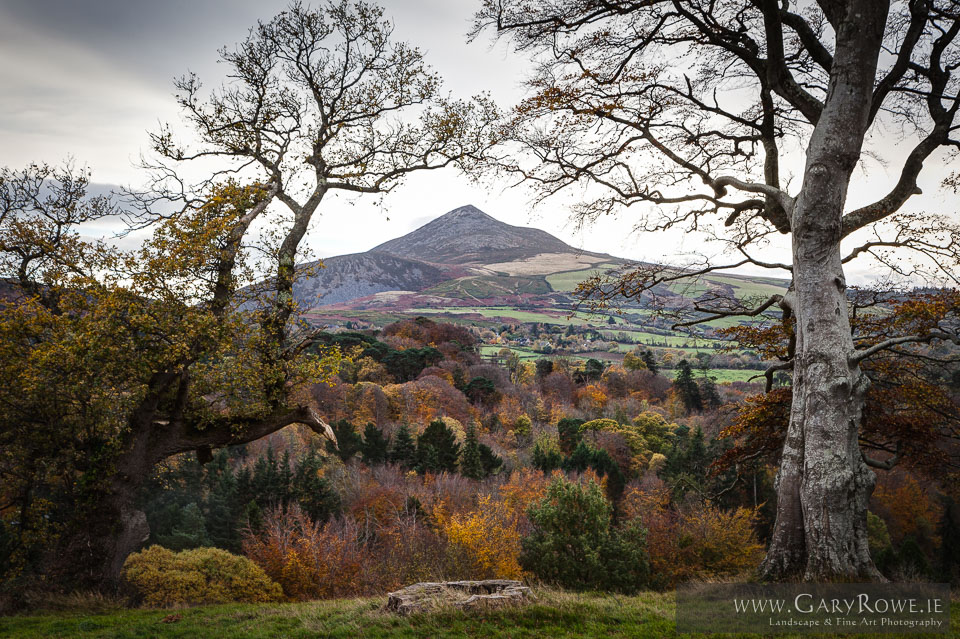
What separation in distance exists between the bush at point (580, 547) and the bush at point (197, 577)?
1225 centimetres

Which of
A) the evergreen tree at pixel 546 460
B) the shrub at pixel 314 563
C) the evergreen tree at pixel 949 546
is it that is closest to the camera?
the shrub at pixel 314 563

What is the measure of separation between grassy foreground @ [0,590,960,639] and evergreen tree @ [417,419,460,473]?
33743 mm

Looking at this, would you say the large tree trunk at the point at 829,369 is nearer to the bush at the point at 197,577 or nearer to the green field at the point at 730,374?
the bush at the point at 197,577

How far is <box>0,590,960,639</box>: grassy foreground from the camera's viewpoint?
19.8ft

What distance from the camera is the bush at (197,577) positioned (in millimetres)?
18844

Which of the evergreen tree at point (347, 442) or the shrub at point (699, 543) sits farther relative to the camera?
the evergreen tree at point (347, 442)

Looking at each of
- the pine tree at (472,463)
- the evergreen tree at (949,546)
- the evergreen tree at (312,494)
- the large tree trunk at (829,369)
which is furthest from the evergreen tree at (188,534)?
the evergreen tree at (949,546)

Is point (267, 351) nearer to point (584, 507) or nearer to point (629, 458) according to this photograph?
point (584, 507)

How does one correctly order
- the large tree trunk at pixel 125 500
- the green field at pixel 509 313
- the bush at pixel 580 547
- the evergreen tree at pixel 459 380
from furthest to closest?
the green field at pixel 509 313 → the evergreen tree at pixel 459 380 → the bush at pixel 580 547 → the large tree trunk at pixel 125 500

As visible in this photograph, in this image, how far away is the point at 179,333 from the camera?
837cm

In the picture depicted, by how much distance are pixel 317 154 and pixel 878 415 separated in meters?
12.5

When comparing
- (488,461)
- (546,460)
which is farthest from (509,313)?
(488,461)

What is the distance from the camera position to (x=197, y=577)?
19812 millimetres

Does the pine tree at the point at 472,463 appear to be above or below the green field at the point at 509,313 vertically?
below
